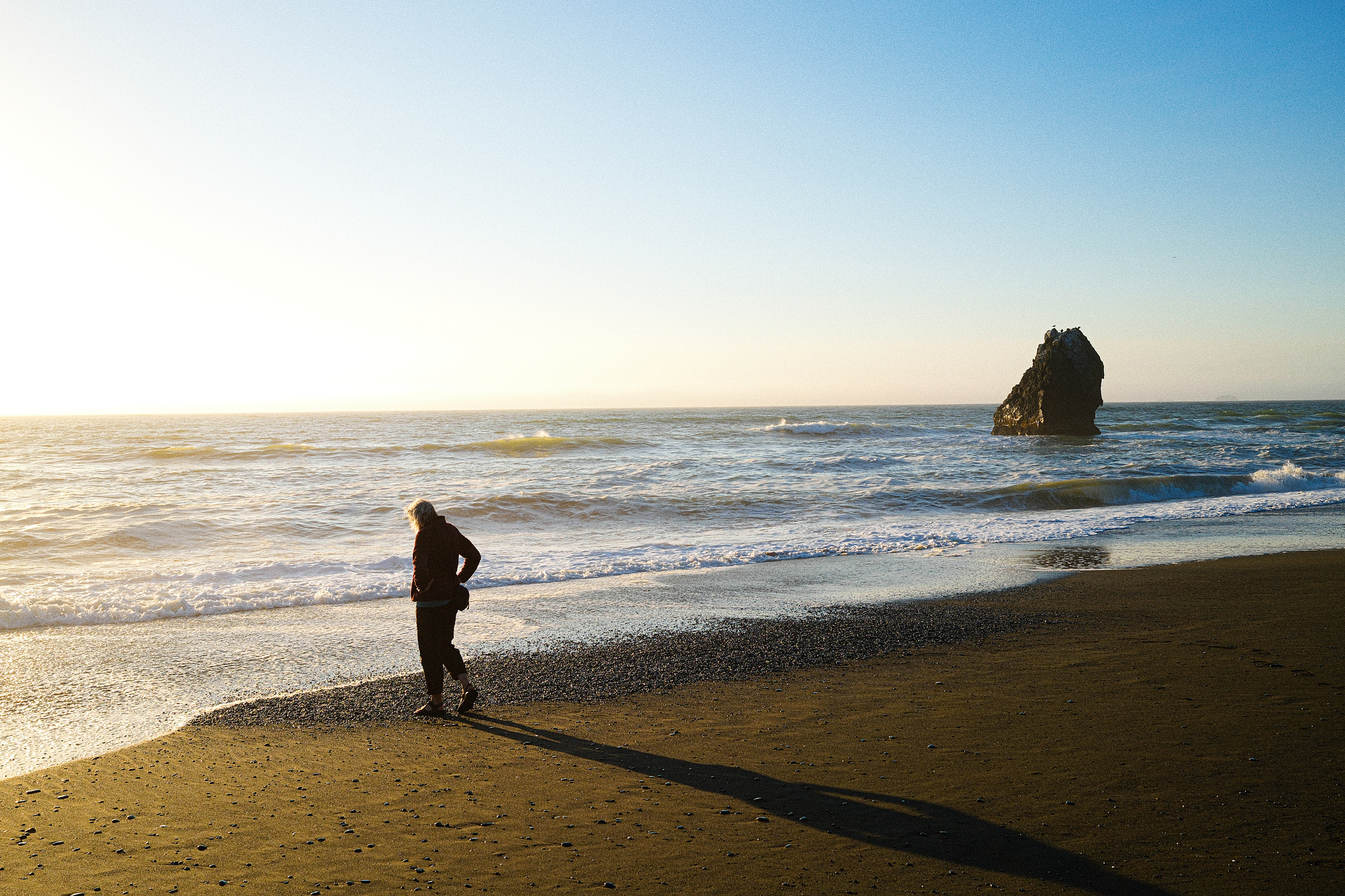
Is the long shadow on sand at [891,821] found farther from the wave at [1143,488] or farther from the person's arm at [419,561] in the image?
the wave at [1143,488]

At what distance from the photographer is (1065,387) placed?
47.1 m

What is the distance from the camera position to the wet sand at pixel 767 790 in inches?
148

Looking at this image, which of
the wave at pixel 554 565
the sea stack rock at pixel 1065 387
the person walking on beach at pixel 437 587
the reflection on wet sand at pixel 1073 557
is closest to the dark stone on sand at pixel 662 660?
the person walking on beach at pixel 437 587

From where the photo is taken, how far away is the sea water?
7941mm

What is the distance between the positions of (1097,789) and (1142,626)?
4789 millimetres

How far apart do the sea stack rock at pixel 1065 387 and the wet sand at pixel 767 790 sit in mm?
44272

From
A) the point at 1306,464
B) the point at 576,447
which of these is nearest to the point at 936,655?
the point at 1306,464

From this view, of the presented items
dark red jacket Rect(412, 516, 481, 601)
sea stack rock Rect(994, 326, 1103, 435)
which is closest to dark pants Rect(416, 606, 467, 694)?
dark red jacket Rect(412, 516, 481, 601)

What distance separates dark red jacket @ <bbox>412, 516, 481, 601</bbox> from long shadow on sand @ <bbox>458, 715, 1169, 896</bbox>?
6.02 feet

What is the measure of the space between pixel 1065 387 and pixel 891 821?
161 ft

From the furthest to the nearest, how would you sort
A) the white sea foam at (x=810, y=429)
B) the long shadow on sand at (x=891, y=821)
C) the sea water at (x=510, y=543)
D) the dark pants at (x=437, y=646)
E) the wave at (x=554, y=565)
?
the white sea foam at (x=810, y=429) → the wave at (x=554, y=565) → the sea water at (x=510, y=543) → the dark pants at (x=437, y=646) → the long shadow on sand at (x=891, y=821)

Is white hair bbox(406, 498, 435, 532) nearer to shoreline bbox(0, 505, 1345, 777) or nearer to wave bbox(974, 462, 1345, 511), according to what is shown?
shoreline bbox(0, 505, 1345, 777)

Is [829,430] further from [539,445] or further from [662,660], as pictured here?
[662,660]

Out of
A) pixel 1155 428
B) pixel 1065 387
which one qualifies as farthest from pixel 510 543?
pixel 1155 428
